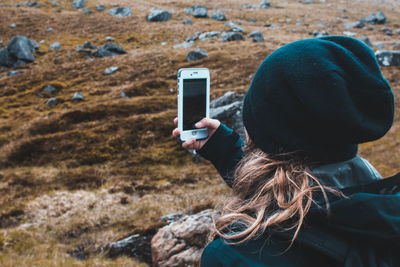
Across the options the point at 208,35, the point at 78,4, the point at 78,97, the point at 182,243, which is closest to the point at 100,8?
the point at 78,4

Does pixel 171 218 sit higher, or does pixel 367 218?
pixel 367 218

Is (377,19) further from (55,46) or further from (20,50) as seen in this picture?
(20,50)

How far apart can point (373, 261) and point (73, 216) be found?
13399 mm

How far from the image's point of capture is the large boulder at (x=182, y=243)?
22.9 ft

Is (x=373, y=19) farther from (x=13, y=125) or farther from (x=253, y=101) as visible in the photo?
(x=253, y=101)

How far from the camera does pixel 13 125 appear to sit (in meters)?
26.6

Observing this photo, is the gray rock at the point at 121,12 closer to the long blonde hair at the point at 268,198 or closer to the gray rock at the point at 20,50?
the gray rock at the point at 20,50

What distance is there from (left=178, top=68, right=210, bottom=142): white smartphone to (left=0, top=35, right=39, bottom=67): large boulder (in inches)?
2562

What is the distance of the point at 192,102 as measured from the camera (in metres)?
4.25

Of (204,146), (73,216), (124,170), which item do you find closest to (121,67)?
(124,170)

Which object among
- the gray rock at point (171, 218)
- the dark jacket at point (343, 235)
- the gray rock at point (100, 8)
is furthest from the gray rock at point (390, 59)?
the gray rock at point (100, 8)

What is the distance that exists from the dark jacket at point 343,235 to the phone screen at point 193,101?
2334 mm

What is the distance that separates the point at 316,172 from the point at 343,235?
52 centimetres

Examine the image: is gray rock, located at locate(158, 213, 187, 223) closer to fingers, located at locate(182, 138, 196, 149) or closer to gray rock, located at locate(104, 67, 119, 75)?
fingers, located at locate(182, 138, 196, 149)
